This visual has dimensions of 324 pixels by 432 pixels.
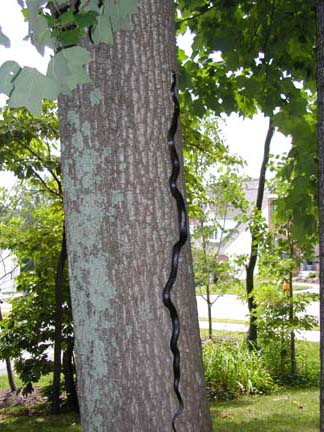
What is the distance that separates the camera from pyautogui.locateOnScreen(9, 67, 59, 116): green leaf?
42.6 inches

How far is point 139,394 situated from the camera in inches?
44.6

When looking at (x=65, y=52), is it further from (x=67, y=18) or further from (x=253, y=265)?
(x=253, y=265)

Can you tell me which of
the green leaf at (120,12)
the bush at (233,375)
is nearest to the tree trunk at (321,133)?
the green leaf at (120,12)

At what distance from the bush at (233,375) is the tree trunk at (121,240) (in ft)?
16.3

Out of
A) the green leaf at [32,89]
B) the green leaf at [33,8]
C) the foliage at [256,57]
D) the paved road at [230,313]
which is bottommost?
the paved road at [230,313]

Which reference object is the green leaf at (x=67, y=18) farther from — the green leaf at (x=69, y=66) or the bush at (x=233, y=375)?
the bush at (x=233, y=375)

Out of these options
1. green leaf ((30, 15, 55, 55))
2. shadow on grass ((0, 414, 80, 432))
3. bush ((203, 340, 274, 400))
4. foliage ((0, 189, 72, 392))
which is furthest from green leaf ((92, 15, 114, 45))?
bush ((203, 340, 274, 400))

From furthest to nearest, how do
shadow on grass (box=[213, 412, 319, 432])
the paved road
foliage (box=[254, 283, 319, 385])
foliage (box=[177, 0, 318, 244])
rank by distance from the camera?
the paved road < foliage (box=[254, 283, 319, 385]) < shadow on grass (box=[213, 412, 319, 432]) < foliage (box=[177, 0, 318, 244])

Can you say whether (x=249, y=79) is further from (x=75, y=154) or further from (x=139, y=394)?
(x=139, y=394)

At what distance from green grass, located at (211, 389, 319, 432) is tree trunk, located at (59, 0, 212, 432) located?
10.5 ft

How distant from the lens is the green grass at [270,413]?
4.16 metres

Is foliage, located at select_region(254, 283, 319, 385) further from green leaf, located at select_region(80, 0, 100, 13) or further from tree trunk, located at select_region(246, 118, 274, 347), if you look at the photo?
green leaf, located at select_region(80, 0, 100, 13)

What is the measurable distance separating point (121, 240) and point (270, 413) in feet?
14.0

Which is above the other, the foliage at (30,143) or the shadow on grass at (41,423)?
the foliage at (30,143)
